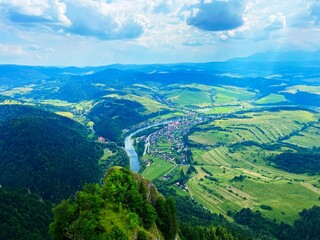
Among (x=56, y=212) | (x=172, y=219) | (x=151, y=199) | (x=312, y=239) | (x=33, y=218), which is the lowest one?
(x=312, y=239)

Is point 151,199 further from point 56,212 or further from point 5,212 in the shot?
point 5,212

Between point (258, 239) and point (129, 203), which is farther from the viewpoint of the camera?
point (258, 239)

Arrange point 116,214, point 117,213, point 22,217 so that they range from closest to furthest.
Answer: point 116,214 < point 117,213 < point 22,217

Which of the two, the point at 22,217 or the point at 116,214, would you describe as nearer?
the point at 116,214

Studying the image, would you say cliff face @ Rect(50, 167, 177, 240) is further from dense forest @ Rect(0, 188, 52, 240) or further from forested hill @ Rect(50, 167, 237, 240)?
dense forest @ Rect(0, 188, 52, 240)

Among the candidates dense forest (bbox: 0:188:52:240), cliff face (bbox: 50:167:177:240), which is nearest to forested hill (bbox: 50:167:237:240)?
cliff face (bbox: 50:167:177:240)

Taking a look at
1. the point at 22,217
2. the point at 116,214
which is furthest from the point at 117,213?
the point at 22,217

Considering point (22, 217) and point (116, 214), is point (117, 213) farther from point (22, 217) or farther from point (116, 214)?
point (22, 217)

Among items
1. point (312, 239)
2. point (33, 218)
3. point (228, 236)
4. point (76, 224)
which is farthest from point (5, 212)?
point (312, 239)
